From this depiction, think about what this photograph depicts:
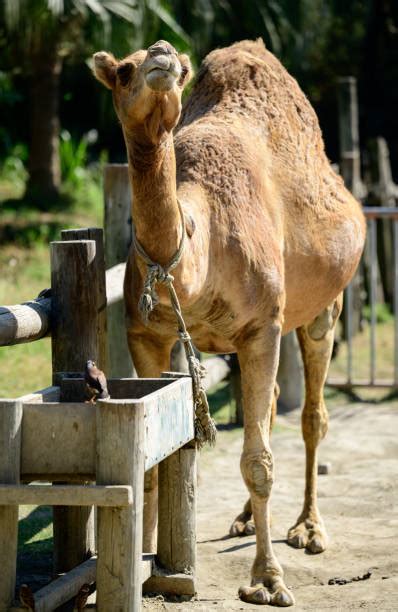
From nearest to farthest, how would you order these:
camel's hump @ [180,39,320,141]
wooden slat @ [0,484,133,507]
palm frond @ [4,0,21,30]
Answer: wooden slat @ [0,484,133,507]
camel's hump @ [180,39,320,141]
palm frond @ [4,0,21,30]

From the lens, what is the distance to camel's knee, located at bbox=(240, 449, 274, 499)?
5.00m

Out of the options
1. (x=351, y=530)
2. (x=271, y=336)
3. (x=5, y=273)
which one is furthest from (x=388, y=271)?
(x=271, y=336)

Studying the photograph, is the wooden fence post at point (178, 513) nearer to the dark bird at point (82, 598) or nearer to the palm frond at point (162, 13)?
the dark bird at point (82, 598)

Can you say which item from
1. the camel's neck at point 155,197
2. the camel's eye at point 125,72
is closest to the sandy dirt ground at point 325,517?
the camel's neck at point 155,197

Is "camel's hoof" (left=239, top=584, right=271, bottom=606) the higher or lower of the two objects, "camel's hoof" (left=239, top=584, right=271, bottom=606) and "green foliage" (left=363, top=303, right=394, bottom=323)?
the lower

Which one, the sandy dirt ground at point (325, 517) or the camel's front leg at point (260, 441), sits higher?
the camel's front leg at point (260, 441)

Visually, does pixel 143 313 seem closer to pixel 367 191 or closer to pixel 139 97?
pixel 139 97

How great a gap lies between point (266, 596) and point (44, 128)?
12733 millimetres

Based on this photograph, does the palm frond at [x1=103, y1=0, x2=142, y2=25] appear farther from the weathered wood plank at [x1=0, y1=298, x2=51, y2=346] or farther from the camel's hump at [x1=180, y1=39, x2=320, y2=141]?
the weathered wood plank at [x1=0, y1=298, x2=51, y2=346]

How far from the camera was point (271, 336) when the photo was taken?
5.11m

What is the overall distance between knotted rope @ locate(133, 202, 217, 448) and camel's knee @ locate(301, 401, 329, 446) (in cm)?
183

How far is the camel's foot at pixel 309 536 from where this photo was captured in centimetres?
571

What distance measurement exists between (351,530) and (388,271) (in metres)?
7.62

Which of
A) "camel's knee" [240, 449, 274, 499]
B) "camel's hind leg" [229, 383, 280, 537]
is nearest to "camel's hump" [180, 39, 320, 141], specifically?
"camel's hind leg" [229, 383, 280, 537]
